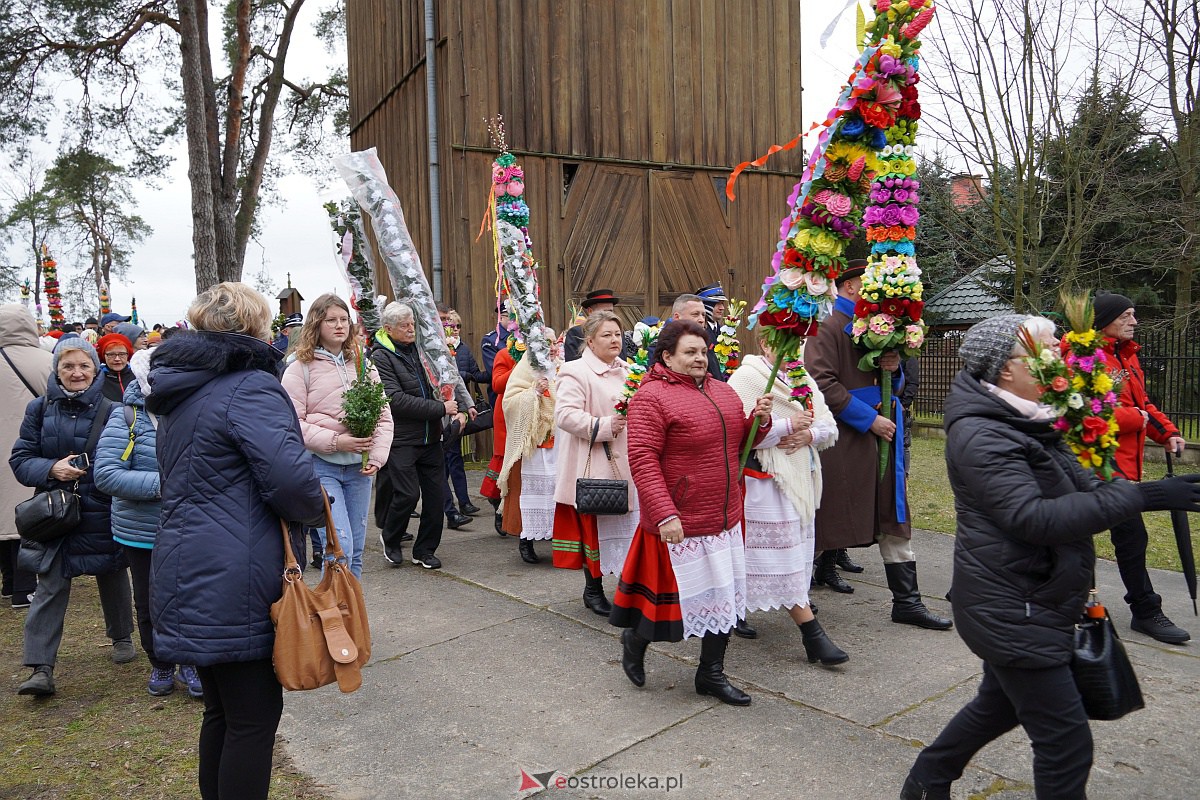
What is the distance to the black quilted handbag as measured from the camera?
2697 mm

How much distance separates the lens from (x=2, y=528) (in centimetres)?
618

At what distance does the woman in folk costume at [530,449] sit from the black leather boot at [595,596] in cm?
87

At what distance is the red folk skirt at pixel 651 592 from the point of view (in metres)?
4.17

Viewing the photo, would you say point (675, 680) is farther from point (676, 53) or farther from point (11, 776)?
point (676, 53)

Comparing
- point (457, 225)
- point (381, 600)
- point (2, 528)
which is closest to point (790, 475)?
point (381, 600)

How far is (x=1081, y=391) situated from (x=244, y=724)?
2.95 metres

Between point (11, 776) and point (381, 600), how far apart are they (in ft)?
8.27

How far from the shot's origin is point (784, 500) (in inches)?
187

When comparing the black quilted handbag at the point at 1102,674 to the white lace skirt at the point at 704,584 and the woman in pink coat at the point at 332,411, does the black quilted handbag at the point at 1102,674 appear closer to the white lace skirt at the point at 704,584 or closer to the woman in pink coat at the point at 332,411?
the white lace skirt at the point at 704,584

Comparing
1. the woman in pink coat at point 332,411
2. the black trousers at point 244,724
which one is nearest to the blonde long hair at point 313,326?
the woman in pink coat at point 332,411

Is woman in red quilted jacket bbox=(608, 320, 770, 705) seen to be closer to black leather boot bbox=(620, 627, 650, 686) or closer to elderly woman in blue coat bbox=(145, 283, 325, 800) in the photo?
black leather boot bbox=(620, 627, 650, 686)

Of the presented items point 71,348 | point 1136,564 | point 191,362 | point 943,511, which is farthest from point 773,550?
point 943,511

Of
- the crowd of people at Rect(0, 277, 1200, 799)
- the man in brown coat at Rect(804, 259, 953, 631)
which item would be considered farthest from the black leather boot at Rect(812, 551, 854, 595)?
the man in brown coat at Rect(804, 259, 953, 631)

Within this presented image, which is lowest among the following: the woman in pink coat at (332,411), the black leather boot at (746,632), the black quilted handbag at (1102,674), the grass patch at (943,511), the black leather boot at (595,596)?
the grass patch at (943,511)
